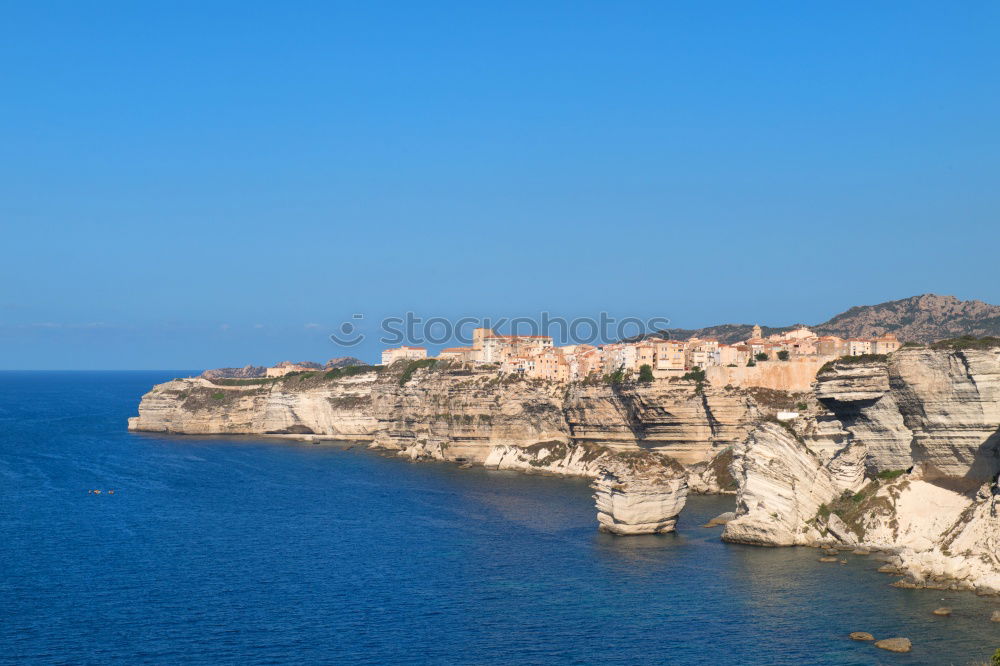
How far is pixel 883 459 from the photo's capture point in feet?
173

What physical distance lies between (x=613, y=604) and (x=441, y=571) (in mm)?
9623

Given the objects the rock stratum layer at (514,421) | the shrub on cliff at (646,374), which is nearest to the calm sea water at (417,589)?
the rock stratum layer at (514,421)

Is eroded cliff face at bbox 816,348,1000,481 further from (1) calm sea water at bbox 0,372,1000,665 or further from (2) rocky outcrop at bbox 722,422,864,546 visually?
(1) calm sea water at bbox 0,372,1000,665

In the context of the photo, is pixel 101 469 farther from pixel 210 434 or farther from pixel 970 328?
pixel 970 328

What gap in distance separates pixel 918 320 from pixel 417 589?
138872 millimetres

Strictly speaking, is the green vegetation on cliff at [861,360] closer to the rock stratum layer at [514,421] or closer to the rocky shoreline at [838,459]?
the rocky shoreline at [838,459]

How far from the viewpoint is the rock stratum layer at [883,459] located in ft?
155

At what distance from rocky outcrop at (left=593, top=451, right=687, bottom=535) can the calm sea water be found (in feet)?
3.55

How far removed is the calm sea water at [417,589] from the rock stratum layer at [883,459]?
270 centimetres

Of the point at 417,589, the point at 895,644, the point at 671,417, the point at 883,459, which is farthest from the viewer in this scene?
the point at 671,417

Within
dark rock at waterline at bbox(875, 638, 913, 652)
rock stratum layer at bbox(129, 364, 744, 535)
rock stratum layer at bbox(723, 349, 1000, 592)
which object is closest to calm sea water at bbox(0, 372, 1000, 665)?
dark rock at waterline at bbox(875, 638, 913, 652)

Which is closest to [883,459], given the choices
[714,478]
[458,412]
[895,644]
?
[714,478]

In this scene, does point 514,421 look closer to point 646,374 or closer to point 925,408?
point 646,374

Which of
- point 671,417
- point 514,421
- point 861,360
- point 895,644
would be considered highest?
point 861,360
